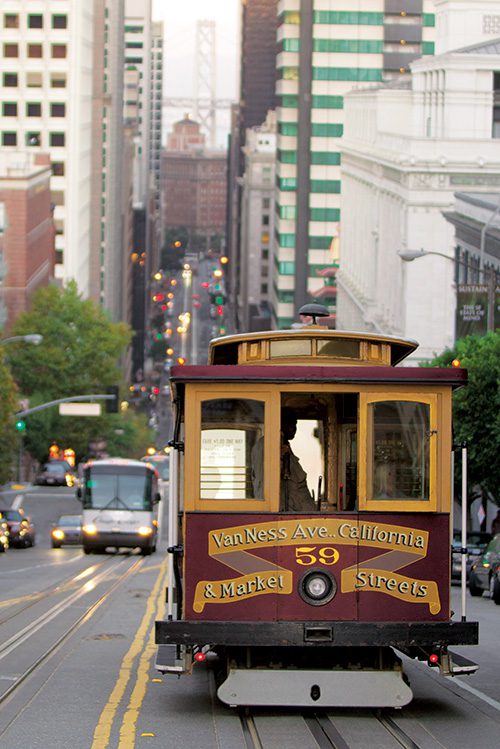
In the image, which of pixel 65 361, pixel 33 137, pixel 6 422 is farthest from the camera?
pixel 33 137

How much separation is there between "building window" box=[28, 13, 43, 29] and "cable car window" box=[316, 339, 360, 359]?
12342 centimetres

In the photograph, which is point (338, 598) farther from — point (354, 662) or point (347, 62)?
point (347, 62)

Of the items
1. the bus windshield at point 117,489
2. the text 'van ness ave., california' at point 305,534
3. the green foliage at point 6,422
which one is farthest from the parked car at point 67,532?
the text 'van ness ave., california' at point 305,534

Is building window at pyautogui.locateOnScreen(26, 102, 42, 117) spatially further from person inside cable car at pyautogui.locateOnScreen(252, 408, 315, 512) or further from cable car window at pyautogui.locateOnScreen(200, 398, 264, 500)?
cable car window at pyautogui.locateOnScreen(200, 398, 264, 500)

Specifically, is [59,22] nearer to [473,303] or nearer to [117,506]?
[473,303]

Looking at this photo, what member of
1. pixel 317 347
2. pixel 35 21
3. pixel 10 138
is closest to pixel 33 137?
pixel 10 138

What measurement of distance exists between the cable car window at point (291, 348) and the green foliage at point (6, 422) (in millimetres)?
48855

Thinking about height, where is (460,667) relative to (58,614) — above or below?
above

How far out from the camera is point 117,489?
48031mm

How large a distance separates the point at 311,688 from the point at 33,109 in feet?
413

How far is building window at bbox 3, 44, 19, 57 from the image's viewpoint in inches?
5349

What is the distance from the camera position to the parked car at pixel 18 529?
55031 mm

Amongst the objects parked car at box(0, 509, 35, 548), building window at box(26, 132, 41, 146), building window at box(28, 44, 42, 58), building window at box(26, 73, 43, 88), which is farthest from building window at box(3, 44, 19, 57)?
parked car at box(0, 509, 35, 548)

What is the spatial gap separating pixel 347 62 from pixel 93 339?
1896 inches
